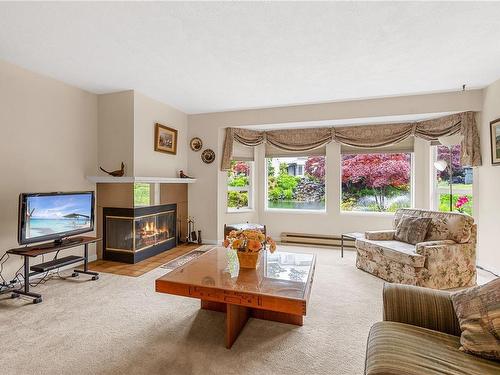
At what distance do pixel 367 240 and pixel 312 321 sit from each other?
1.76 meters

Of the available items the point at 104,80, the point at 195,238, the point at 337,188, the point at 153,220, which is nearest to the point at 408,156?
the point at 337,188

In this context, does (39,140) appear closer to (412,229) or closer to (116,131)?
(116,131)

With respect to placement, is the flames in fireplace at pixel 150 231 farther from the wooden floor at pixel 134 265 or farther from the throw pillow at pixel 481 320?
the throw pillow at pixel 481 320

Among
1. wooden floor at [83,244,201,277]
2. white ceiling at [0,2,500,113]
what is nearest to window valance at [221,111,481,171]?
white ceiling at [0,2,500,113]

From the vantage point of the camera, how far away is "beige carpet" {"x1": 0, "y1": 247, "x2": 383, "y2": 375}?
1.76 m

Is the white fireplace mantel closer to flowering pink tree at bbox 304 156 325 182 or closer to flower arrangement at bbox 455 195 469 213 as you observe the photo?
flowering pink tree at bbox 304 156 325 182

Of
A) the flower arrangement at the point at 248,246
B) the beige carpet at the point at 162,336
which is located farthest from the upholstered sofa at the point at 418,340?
the flower arrangement at the point at 248,246

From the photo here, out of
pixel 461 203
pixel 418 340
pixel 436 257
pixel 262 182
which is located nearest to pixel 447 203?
pixel 461 203

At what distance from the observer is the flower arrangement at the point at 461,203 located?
420 cm

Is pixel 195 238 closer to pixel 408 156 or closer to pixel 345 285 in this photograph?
pixel 345 285

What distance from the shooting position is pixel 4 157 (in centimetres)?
303

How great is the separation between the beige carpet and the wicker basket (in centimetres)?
47

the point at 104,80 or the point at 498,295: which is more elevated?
the point at 104,80

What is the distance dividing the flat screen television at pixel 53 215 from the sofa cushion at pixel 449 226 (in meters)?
4.36
